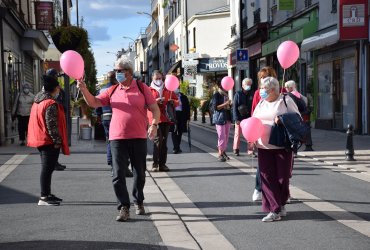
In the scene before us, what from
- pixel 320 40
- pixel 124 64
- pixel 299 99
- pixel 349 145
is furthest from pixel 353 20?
pixel 124 64

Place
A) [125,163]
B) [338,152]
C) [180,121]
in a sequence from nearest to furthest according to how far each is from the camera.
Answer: [125,163] < [338,152] < [180,121]

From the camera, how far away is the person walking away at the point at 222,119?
1359cm

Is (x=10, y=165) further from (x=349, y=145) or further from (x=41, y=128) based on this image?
(x=349, y=145)

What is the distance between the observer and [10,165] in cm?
1316

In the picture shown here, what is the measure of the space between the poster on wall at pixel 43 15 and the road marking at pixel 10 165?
16165 millimetres

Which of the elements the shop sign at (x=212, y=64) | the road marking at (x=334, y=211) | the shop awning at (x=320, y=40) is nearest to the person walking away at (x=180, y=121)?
the road marking at (x=334, y=211)

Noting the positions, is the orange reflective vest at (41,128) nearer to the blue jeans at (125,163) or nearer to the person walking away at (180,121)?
the blue jeans at (125,163)

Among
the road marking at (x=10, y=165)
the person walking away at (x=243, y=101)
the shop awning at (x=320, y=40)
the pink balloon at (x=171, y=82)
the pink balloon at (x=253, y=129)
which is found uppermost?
the shop awning at (x=320, y=40)

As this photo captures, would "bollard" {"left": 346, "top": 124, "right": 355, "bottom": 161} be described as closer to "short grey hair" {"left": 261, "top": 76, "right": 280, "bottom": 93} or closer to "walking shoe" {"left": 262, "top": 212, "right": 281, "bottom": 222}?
"short grey hair" {"left": 261, "top": 76, "right": 280, "bottom": 93}

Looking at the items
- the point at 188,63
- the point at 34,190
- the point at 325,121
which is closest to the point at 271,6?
the point at 188,63

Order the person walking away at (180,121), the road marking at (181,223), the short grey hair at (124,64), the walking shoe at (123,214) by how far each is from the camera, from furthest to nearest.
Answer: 1. the person walking away at (180,121)
2. the short grey hair at (124,64)
3. the walking shoe at (123,214)
4. the road marking at (181,223)

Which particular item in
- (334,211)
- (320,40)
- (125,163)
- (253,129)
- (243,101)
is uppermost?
(320,40)

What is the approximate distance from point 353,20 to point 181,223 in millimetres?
14523

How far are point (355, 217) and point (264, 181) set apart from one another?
1167 millimetres
